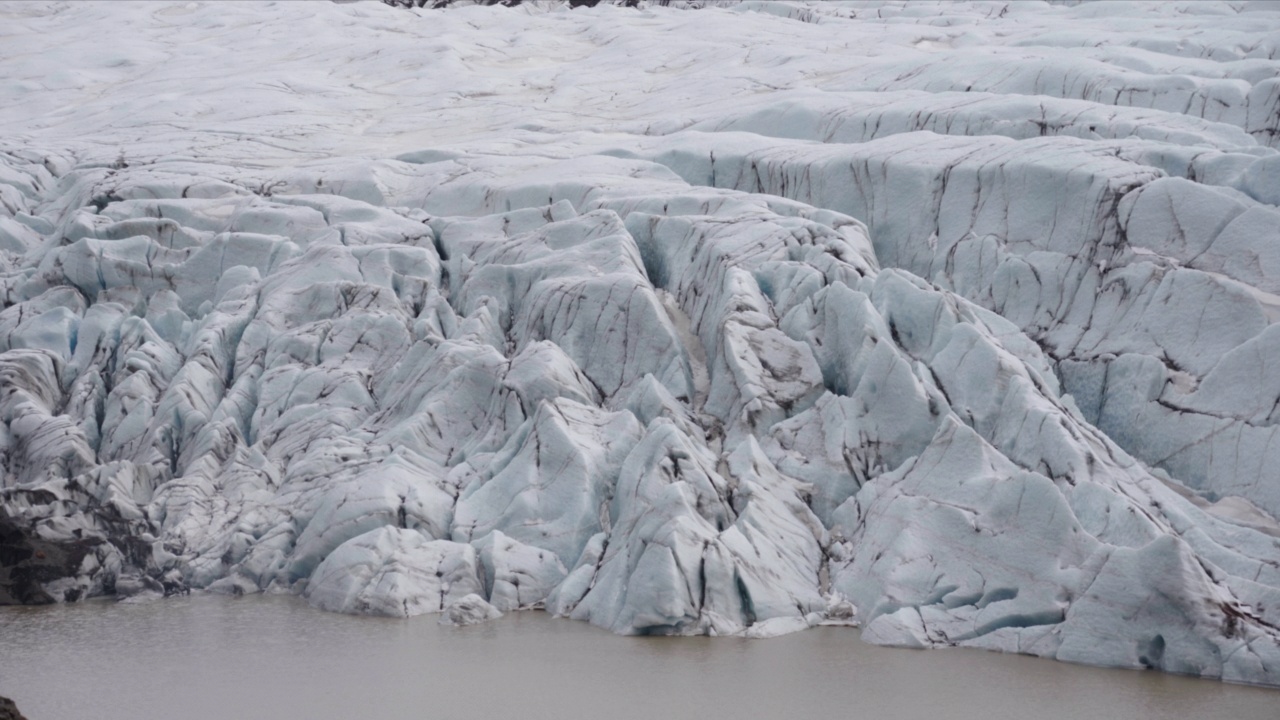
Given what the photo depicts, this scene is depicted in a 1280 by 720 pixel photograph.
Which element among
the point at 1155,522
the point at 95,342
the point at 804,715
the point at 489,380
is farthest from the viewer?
the point at 95,342

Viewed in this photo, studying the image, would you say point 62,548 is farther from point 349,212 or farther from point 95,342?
point 349,212

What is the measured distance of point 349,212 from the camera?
12.4 meters

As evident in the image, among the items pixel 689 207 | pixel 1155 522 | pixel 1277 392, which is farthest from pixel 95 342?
pixel 1277 392

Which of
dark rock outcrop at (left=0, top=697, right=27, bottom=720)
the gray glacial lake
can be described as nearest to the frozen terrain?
the gray glacial lake

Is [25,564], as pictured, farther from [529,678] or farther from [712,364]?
[712,364]

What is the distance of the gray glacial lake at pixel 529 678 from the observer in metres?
6.18

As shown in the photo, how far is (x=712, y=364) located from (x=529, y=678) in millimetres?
3728

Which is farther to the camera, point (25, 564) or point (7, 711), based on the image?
point (25, 564)

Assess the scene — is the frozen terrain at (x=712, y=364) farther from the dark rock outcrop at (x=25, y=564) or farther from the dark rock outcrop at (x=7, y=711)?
the dark rock outcrop at (x=7, y=711)

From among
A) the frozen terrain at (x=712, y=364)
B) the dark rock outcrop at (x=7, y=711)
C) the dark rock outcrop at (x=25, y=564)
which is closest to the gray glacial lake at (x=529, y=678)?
the frozen terrain at (x=712, y=364)

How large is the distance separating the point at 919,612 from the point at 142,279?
8.40 meters

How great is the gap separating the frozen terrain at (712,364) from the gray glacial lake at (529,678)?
0.93 ft

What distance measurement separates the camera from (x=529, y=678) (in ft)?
22.1

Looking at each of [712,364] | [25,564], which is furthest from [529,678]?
[25,564]
